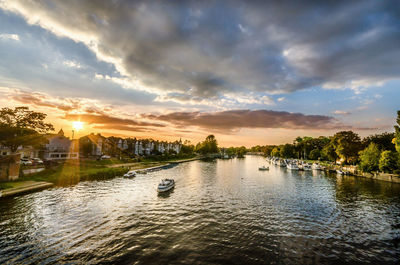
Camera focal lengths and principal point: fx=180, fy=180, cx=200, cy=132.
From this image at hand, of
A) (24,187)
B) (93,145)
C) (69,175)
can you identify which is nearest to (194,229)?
(24,187)

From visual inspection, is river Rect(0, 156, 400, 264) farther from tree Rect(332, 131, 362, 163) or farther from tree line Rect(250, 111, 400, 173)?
tree Rect(332, 131, 362, 163)

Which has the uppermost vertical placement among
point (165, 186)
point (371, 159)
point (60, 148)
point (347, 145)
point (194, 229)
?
point (347, 145)

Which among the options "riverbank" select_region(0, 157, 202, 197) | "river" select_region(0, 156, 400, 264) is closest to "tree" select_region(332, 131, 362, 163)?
"river" select_region(0, 156, 400, 264)

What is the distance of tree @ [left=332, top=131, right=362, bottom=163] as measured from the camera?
328 feet

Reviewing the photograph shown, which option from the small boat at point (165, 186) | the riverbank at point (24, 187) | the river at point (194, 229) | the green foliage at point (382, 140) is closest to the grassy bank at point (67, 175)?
the riverbank at point (24, 187)

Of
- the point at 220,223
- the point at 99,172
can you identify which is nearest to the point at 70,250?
the point at 220,223

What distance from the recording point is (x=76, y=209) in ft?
114

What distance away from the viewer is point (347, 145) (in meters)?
101

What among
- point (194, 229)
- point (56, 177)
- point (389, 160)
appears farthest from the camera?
point (389, 160)

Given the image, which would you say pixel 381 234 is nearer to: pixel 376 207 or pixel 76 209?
pixel 376 207

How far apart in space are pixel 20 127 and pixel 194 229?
296 feet

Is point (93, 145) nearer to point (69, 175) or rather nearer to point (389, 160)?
point (69, 175)

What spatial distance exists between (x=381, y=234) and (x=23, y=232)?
52.6 meters

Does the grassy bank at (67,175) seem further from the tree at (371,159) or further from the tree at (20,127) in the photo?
the tree at (371,159)
